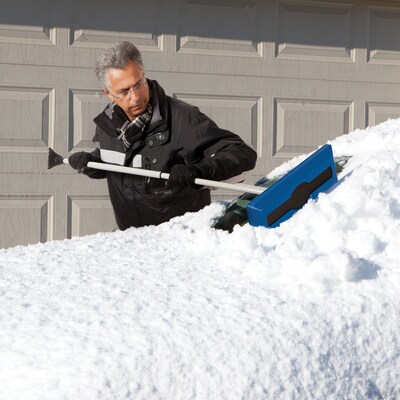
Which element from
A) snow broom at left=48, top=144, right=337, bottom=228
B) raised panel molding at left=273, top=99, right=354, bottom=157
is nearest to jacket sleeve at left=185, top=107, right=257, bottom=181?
snow broom at left=48, top=144, right=337, bottom=228

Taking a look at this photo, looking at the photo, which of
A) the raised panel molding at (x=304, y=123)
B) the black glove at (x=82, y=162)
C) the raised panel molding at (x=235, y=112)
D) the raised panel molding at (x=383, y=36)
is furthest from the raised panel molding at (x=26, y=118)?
the raised panel molding at (x=383, y=36)

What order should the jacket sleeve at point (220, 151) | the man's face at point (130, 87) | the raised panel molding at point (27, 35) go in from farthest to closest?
the raised panel molding at point (27, 35)
the man's face at point (130, 87)
the jacket sleeve at point (220, 151)

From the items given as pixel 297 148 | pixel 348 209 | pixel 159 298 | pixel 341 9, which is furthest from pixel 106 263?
pixel 341 9

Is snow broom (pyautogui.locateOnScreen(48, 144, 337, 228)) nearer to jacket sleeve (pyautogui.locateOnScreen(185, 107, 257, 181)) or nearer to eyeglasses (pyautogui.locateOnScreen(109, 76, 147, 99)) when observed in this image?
jacket sleeve (pyautogui.locateOnScreen(185, 107, 257, 181))

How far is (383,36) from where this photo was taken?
4859mm

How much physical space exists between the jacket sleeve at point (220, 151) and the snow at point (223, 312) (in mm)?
1047

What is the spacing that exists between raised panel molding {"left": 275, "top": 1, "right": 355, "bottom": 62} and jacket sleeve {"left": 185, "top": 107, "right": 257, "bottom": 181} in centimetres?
169

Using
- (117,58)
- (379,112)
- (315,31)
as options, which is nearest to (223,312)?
(117,58)

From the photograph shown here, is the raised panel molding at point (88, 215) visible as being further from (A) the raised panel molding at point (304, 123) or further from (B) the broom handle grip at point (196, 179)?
(B) the broom handle grip at point (196, 179)

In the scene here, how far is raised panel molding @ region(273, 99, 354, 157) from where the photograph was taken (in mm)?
4660

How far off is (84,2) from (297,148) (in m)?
1.43

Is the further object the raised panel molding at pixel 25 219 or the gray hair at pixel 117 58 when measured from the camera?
the raised panel molding at pixel 25 219

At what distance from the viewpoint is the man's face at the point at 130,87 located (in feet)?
9.98

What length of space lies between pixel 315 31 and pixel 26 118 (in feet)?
5.59
